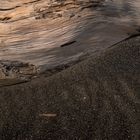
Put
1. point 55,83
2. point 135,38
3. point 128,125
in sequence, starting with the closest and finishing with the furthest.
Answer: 1. point 128,125
2. point 55,83
3. point 135,38

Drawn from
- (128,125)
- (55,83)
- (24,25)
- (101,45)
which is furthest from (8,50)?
(128,125)

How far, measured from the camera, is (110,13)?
8.09 feet

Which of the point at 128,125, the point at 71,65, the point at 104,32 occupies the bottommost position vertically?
the point at 128,125

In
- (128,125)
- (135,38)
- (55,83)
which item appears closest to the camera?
(128,125)

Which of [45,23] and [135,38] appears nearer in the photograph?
[45,23]

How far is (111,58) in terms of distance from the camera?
2.49 meters

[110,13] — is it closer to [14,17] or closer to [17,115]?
[14,17]

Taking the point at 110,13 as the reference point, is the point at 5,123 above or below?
below

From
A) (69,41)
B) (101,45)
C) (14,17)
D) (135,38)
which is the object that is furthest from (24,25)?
(135,38)

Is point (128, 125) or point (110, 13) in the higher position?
point (110, 13)

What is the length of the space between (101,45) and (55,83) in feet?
1.25

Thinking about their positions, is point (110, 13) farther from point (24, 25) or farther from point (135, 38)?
point (24, 25)

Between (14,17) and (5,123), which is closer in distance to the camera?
(5,123)

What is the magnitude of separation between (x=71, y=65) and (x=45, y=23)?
303 millimetres
